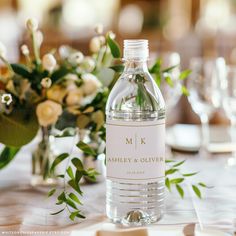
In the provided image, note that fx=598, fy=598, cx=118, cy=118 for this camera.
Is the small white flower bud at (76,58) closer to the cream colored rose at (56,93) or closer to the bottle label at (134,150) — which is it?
the cream colored rose at (56,93)

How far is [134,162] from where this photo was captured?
90 centimetres

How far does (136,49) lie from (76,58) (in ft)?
1.02

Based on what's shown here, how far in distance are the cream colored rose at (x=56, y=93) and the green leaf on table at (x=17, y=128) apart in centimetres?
5

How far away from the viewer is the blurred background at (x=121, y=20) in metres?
4.67

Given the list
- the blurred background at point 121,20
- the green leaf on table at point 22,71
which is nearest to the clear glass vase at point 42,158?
the green leaf on table at point 22,71

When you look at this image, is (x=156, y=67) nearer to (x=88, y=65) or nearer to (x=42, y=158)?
(x=88, y=65)

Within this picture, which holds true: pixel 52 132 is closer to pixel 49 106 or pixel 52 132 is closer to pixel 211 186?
pixel 49 106

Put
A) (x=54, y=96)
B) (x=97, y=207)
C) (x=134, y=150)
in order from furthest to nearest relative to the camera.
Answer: (x=54, y=96) < (x=97, y=207) < (x=134, y=150)

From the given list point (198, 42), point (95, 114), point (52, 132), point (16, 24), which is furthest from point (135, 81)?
point (16, 24)

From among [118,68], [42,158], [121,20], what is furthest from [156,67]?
[121,20]

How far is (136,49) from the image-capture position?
0.92 meters

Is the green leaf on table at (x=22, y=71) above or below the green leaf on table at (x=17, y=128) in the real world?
above

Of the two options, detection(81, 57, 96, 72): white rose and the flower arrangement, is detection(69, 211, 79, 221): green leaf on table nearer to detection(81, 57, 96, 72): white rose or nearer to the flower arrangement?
the flower arrangement

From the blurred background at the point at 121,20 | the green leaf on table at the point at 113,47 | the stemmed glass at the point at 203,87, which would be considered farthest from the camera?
the blurred background at the point at 121,20
